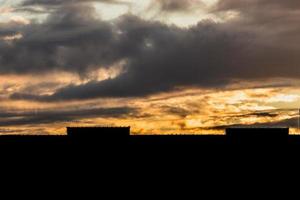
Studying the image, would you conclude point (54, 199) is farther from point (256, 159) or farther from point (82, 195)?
point (256, 159)

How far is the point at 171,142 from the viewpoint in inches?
1874

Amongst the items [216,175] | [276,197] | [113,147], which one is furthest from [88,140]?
[276,197]

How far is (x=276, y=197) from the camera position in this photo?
155 ft

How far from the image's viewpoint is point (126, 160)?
47.6 m

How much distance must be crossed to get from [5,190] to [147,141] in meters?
10.3

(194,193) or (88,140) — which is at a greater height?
(88,140)

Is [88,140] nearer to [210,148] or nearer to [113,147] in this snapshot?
[113,147]

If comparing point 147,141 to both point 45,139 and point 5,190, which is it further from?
point 5,190

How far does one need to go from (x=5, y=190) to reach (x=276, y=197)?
1880 cm

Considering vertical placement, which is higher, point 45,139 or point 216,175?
point 45,139

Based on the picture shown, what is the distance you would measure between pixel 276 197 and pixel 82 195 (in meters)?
13.6

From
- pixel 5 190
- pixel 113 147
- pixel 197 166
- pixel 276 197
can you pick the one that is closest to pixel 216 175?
pixel 197 166

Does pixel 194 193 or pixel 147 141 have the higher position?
pixel 147 141

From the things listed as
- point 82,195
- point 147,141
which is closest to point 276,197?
point 147,141
